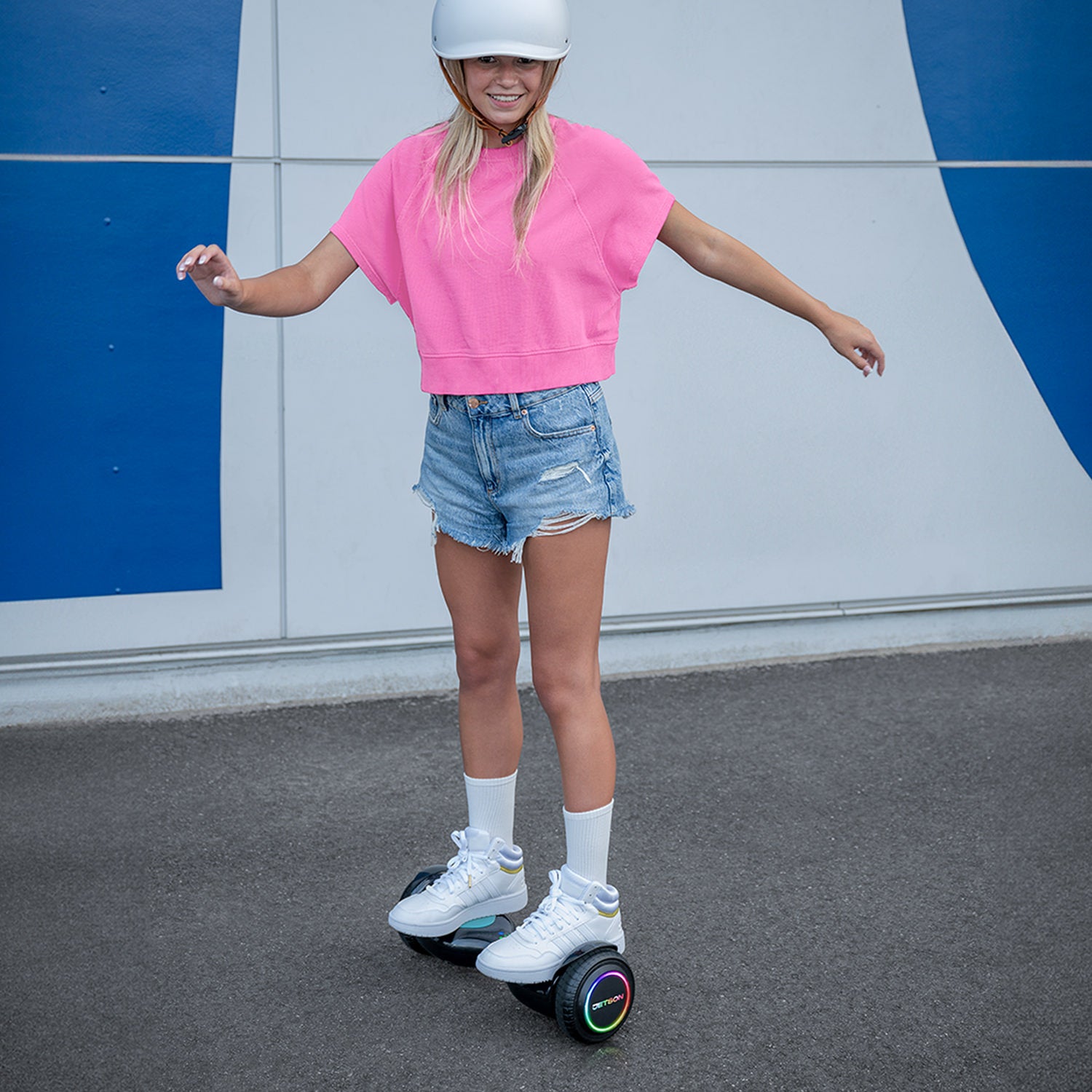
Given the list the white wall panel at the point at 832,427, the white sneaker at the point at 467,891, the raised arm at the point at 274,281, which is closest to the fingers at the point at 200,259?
the raised arm at the point at 274,281

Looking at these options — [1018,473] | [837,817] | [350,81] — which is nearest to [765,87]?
[350,81]

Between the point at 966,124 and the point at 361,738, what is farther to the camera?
the point at 966,124

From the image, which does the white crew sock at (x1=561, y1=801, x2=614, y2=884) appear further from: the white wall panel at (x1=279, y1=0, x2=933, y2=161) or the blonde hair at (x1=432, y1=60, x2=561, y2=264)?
the white wall panel at (x1=279, y1=0, x2=933, y2=161)

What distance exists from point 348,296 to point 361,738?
142cm

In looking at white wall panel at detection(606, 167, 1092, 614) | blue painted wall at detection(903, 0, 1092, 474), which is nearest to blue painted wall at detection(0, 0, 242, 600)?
white wall panel at detection(606, 167, 1092, 614)

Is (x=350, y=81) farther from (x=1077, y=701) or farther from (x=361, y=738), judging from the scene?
(x=1077, y=701)

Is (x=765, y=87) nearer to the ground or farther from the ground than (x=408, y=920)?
farther from the ground

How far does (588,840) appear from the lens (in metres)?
2.38

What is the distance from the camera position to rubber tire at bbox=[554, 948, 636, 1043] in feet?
7.42

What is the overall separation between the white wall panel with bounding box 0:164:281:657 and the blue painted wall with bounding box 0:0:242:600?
0.14 feet

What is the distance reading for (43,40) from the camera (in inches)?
145

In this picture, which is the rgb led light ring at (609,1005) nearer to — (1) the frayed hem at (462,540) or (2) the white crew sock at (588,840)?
(2) the white crew sock at (588,840)

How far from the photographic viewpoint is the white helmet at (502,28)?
6.86 feet

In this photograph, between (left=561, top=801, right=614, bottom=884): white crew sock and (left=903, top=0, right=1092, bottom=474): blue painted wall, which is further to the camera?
(left=903, top=0, right=1092, bottom=474): blue painted wall
